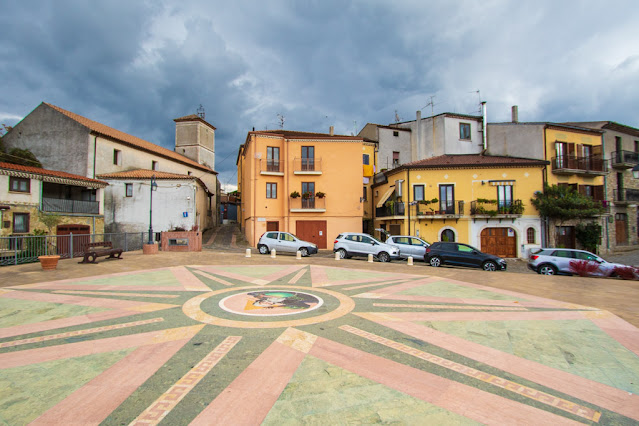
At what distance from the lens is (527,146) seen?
25.8 metres

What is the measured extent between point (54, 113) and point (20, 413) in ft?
101

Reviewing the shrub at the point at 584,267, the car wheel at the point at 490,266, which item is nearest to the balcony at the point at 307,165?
the car wheel at the point at 490,266

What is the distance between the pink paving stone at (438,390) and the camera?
124 inches

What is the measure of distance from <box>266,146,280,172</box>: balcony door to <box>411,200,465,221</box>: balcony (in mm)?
12156

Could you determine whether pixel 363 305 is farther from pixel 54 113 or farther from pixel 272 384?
pixel 54 113

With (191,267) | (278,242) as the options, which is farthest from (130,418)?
(278,242)

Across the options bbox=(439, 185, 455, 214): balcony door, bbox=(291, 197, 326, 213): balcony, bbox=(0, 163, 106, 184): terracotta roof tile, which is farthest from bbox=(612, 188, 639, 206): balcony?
bbox=(0, 163, 106, 184): terracotta roof tile

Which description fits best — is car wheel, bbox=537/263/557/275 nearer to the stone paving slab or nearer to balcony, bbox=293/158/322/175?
the stone paving slab

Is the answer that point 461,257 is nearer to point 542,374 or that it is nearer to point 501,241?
point 501,241

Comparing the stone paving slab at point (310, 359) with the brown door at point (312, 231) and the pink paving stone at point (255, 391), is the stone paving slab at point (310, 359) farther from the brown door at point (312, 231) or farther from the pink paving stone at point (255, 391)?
the brown door at point (312, 231)

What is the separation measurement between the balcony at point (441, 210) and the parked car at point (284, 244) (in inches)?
377

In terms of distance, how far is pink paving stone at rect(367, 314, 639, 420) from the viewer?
3.50 meters

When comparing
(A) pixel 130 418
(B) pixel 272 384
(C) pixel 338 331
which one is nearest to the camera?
(A) pixel 130 418

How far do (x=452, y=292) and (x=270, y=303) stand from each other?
533 centimetres
